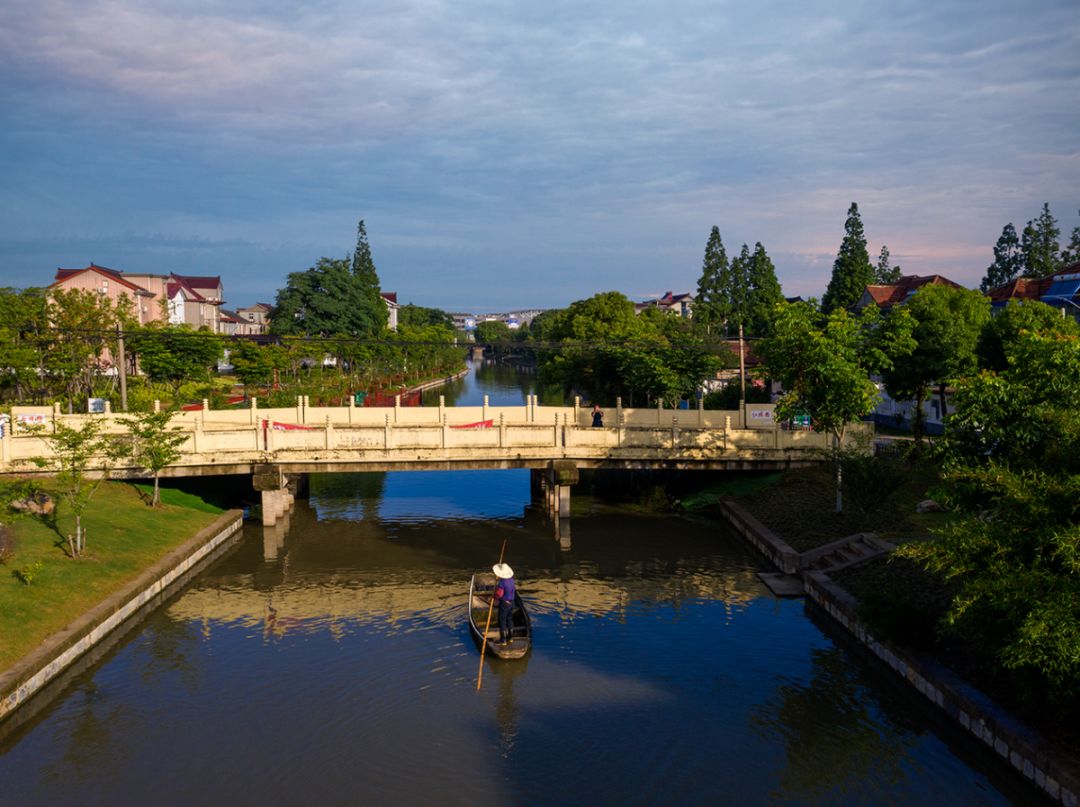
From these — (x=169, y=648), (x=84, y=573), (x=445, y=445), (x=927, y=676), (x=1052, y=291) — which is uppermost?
(x=1052, y=291)

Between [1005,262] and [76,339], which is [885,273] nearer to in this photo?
[1005,262]

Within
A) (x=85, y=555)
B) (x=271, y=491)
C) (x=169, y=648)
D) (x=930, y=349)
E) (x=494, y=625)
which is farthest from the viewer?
(x=930, y=349)

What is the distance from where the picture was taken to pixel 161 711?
20703 millimetres

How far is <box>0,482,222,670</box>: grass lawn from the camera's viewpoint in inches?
886

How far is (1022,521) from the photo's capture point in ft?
54.5

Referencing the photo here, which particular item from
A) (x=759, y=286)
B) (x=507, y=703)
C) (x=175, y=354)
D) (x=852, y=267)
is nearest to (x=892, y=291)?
(x=852, y=267)

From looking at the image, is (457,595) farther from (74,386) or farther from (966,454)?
(74,386)

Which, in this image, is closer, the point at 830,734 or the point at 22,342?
the point at 830,734

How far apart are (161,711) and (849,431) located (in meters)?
29.7

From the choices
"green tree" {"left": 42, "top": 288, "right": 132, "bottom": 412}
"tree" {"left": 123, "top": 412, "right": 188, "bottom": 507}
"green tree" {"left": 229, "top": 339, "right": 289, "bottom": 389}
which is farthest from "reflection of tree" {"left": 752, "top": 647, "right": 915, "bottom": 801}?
"green tree" {"left": 229, "top": 339, "right": 289, "bottom": 389}

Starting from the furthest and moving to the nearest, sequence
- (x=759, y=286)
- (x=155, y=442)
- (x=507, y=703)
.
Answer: (x=759, y=286), (x=155, y=442), (x=507, y=703)

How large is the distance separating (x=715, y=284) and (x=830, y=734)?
97662 millimetres

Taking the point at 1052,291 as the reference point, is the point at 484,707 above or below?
below

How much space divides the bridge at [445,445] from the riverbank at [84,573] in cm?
243
